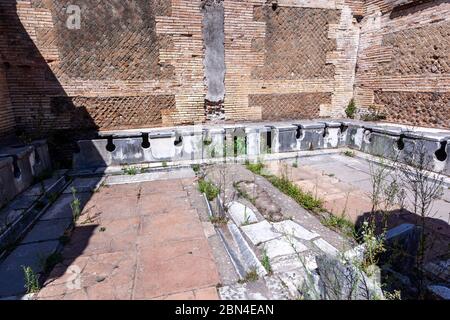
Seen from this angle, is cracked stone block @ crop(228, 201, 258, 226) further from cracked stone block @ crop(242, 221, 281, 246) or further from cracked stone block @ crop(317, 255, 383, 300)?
cracked stone block @ crop(317, 255, 383, 300)

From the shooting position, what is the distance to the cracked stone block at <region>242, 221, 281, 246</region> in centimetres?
294

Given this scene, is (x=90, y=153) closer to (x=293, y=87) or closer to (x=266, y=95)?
(x=266, y=95)

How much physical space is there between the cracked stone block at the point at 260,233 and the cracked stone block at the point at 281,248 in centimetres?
9

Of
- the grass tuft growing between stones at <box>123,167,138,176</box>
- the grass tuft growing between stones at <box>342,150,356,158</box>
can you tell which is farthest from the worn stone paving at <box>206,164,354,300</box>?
the grass tuft growing between stones at <box>342,150,356,158</box>

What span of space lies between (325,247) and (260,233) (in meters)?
0.73

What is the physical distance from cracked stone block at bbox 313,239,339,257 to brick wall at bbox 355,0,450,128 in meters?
6.04

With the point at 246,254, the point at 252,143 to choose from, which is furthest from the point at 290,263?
the point at 252,143

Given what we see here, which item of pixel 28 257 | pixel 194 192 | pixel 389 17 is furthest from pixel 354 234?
pixel 389 17

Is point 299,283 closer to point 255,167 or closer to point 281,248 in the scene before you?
point 281,248

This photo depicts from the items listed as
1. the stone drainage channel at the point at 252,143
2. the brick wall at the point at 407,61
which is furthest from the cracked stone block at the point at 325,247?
the brick wall at the point at 407,61

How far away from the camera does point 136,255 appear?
281cm

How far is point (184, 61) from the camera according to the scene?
7137 millimetres
